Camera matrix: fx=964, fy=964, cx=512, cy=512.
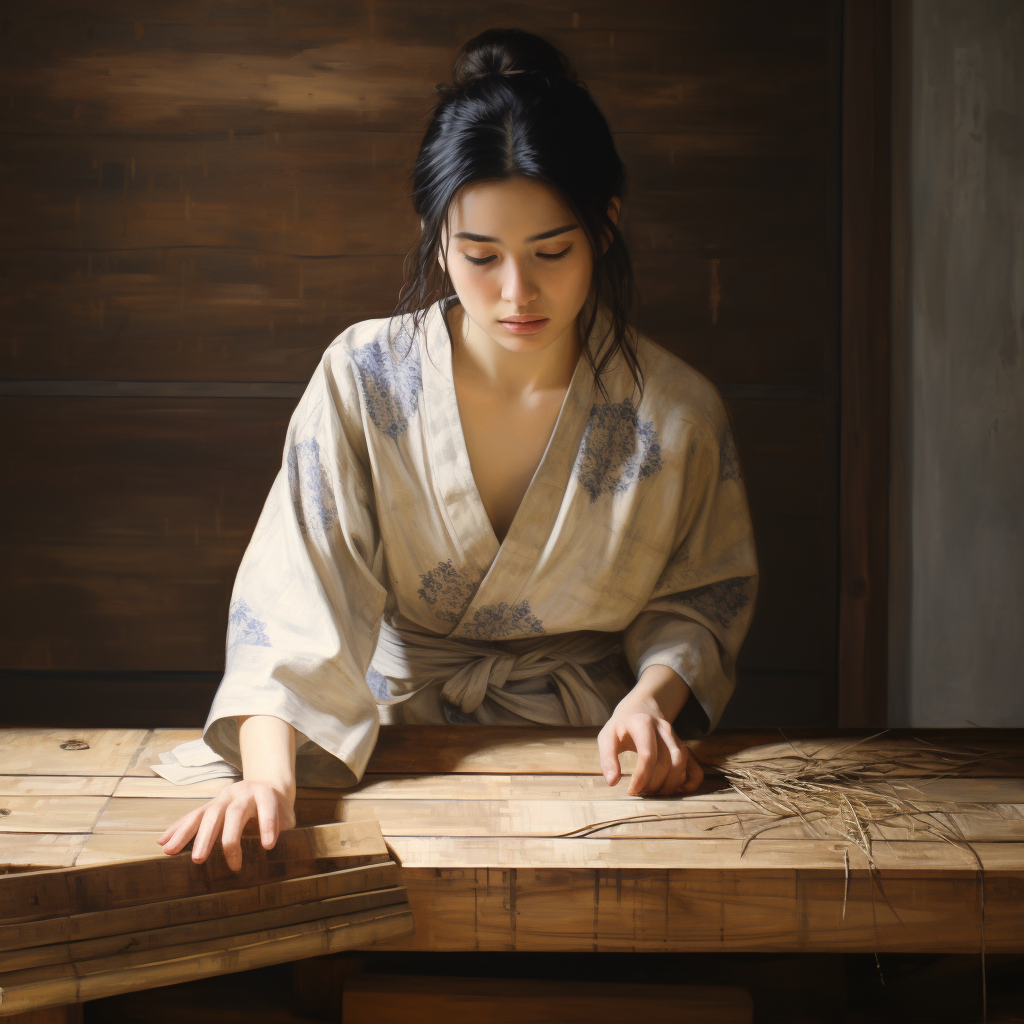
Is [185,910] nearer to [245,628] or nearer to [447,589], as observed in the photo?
[245,628]

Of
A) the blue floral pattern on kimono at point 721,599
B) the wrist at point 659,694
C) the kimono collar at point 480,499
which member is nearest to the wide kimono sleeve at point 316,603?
the kimono collar at point 480,499

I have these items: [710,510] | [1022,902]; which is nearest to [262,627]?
[710,510]

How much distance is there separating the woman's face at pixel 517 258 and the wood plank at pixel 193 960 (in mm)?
715

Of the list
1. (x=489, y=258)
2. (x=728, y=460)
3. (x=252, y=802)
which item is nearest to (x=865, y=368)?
(x=728, y=460)

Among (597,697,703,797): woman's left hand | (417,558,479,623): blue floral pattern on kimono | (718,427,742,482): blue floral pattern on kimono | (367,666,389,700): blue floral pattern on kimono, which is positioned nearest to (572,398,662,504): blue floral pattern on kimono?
(718,427,742,482): blue floral pattern on kimono

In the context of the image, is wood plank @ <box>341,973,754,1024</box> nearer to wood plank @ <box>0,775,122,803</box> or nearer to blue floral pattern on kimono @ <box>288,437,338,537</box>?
wood plank @ <box>0,775,122,803</box>

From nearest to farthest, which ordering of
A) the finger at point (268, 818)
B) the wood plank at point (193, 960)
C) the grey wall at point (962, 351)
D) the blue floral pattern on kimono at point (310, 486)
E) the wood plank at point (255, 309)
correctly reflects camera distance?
the wood plank at point (193, 960) < the finger at point (268, 818) < the blue floral pattern on kimono at point (310, 486) < the grey wall at point (962, 351) < the wood plank at point (255, 309)

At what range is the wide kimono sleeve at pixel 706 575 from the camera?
4.50 ft

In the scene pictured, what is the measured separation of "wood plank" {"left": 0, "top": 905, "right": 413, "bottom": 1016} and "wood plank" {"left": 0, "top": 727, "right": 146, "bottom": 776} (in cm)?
34

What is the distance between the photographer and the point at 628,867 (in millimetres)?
950

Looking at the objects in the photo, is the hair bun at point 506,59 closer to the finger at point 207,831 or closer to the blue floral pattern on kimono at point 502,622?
the blue floral pattern on kimono at point 502,622

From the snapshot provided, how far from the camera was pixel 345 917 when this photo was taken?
0.93m

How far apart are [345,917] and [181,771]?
341 millimetres

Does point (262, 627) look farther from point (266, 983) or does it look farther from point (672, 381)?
point (672, 381)
